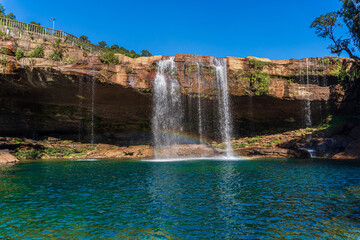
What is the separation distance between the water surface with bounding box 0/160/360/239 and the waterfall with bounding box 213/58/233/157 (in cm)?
1511

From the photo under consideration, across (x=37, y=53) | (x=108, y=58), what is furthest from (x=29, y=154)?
(x=108, y=58)

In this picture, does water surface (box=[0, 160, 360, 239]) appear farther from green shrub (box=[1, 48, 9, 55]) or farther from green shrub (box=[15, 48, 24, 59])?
green shrub (box=[1, 48, 9, 55])

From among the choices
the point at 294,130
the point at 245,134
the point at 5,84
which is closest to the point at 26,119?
the point at 5,84

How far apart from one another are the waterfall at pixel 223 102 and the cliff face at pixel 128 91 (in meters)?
0.51

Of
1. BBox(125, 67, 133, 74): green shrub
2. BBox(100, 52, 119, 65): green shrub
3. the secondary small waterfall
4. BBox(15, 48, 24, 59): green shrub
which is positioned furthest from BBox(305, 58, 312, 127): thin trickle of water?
BBox(15, 48, 24, 59): green shrub

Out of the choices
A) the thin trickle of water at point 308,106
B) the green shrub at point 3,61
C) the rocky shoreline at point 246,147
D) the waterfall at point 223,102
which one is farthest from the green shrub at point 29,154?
the thin trickle of water at point 308,106

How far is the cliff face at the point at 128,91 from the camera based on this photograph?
2077cm

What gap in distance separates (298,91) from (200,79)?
34.3 ft

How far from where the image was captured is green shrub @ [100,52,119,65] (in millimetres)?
21516

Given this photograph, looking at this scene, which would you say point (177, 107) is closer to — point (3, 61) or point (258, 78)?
point (258, 78)

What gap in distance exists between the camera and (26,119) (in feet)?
86.2

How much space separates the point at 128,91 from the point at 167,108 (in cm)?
502

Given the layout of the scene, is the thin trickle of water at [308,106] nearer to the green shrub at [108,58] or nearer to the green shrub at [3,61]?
the green shrub at [108,58]

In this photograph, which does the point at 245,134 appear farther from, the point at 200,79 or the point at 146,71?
the point at 146,71
